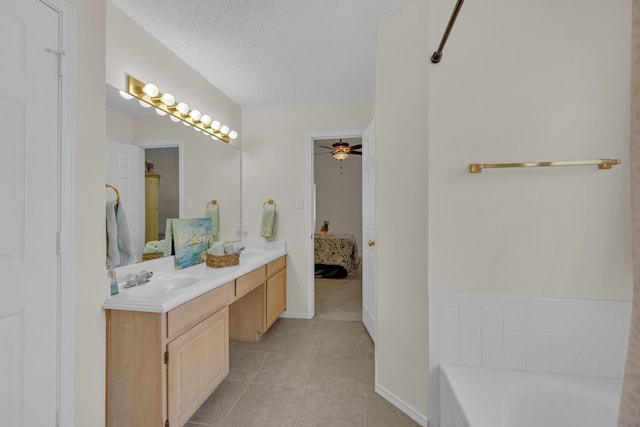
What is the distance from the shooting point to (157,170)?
207cm

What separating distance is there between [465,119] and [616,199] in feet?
2.50

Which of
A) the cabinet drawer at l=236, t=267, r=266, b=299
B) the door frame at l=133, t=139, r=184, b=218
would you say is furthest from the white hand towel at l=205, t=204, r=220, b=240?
the cabinet drawer at l=236, t=267, r=266, b=299

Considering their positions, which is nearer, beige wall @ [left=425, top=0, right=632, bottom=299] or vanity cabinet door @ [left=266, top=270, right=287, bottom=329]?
beige wall @ [left=425, top=0, right=632, bottom=299]

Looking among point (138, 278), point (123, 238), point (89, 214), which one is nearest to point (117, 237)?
point (123, 238)

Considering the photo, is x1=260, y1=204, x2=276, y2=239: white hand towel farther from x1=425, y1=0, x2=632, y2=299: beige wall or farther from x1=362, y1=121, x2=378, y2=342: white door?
x1=425, y1=0, x2=632, y2=299: beige wall

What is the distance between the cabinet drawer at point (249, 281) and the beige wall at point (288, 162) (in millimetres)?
653

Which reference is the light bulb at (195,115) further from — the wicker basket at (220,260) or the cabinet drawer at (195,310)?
the cabinet drawer at (195,310)

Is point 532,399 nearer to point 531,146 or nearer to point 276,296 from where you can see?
point 531,146

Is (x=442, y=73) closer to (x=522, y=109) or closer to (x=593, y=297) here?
(x=522, y=109)

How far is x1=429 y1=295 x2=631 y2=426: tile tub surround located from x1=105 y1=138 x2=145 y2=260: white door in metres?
1.84

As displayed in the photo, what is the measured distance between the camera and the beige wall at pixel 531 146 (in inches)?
50.9

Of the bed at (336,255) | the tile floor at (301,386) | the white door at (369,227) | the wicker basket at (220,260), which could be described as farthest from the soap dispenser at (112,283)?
the bed at (336,255)

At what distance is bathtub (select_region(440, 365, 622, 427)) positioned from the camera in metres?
1.11

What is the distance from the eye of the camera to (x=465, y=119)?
1.40 metres
